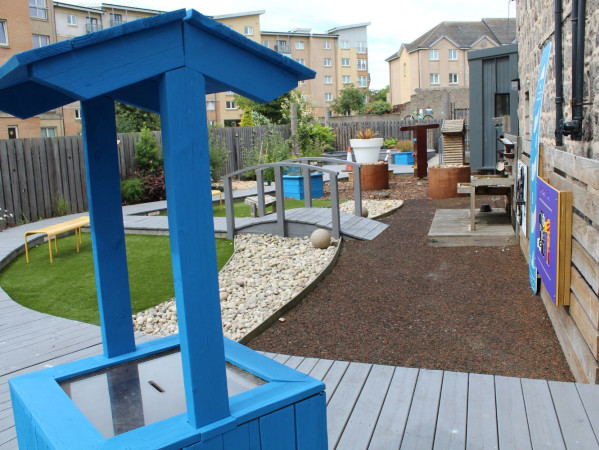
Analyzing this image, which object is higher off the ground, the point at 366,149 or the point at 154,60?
the point at 154,60

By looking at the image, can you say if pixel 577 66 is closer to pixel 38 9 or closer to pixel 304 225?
pixel 304 225

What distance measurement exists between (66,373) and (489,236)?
21.9 ft

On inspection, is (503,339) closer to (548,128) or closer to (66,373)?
(548,128)

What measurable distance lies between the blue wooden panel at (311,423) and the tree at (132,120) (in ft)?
93.3

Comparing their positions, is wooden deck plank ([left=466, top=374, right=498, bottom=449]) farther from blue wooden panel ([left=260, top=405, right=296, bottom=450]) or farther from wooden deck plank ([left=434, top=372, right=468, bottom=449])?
blue wooden panel ([left=260, top=405, right=296, bottom=450])

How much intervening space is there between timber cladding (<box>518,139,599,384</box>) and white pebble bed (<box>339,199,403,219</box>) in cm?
648

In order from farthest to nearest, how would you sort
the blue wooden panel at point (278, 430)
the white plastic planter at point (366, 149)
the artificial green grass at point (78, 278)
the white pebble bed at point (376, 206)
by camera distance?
the white plastic planter at point (366, 149) → the white pebble bed at point (376, 206) → the artificial green grass at point (78, 278) → the blue wooden panel at point (278, 430)

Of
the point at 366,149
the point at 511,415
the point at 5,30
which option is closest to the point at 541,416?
the point at 511,415

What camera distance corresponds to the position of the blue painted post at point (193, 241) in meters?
1.78

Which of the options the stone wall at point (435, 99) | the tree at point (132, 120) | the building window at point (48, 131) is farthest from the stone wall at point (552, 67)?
the building window at point (48, 131)

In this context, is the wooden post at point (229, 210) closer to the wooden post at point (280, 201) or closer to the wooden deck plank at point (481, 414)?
the wooden post at point (280, 201)

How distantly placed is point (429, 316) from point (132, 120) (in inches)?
1069

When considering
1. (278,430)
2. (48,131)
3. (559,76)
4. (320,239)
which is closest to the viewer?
(278,430)

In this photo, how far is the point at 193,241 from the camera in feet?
5.92
